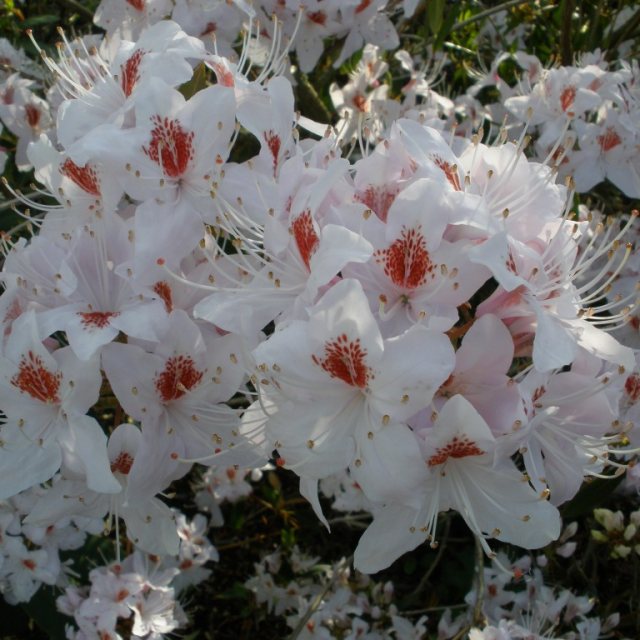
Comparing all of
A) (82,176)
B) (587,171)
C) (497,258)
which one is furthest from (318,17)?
(497,258)

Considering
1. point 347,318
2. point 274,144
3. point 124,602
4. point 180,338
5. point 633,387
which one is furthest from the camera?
point 124,602

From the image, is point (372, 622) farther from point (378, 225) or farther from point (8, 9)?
point (8, 9)

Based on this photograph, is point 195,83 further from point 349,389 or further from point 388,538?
point 388,538

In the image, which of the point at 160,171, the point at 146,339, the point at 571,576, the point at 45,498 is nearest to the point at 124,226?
the point at 160,171

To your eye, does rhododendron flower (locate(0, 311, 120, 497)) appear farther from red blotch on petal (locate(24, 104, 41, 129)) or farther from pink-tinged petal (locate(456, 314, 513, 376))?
red blotch on petal (locate(24, 104, 41, 129))

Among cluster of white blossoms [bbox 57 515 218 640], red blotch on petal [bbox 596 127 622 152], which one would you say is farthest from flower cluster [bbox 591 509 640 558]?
cluster of white blossoms [bbox 57 515 218 640]

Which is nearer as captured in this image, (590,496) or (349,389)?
(349,389)
